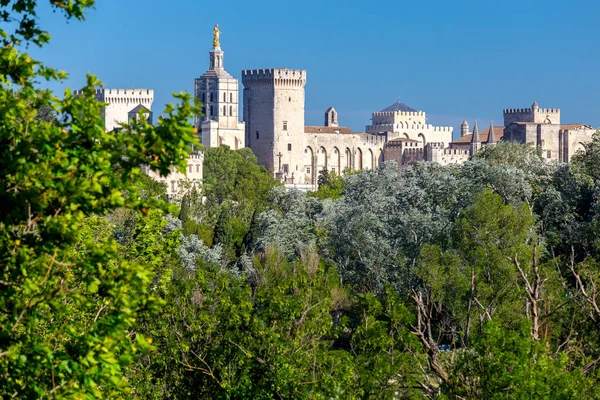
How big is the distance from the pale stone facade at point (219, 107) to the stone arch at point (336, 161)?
9019 millimetres

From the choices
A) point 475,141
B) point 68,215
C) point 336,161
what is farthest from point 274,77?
point 68,215

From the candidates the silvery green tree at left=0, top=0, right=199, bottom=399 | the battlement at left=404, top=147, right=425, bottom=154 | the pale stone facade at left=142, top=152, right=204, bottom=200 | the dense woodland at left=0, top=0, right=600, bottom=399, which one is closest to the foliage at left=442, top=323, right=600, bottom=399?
the dense woodland at left=0, top=0, right=600, bottom=399

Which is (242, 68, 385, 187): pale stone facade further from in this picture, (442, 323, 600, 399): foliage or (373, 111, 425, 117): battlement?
(442, 323, 600, 399): foliage

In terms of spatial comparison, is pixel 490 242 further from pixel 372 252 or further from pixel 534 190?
pixel 534 190

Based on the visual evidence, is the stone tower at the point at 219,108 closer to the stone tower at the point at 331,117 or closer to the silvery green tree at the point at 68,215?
the stone tower at the point at 331,117

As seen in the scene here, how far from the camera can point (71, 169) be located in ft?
32.3

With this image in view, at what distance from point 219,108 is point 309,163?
341 inches

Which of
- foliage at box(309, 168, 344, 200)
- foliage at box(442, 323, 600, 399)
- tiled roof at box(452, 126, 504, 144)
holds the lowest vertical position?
foliage at box(442, 323, 600, 399)

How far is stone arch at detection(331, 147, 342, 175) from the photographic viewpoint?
4432 inches

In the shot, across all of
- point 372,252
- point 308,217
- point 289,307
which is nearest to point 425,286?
point 372,252

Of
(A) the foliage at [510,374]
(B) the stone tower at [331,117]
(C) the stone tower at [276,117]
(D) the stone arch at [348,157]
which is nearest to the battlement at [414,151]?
(D) the stone arch at [348,157]

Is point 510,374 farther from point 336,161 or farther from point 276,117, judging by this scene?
point 336,161

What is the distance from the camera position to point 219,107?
358 feet

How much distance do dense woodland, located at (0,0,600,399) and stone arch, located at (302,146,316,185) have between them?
54518mm
